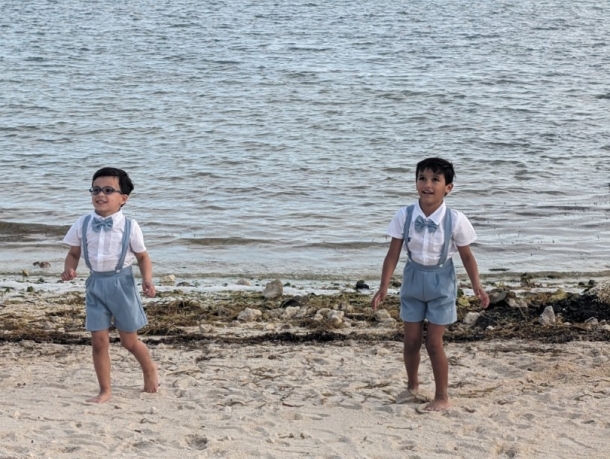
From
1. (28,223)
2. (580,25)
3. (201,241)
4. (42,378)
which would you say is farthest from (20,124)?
(580,25)

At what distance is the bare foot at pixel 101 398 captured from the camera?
6043 mm

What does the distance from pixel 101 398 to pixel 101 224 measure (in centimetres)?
107

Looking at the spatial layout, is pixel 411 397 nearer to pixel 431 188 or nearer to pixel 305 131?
pixel 431 188

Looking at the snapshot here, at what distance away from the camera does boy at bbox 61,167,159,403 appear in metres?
5.95

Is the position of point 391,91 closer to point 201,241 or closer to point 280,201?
point 280,201

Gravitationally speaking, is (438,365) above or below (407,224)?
below

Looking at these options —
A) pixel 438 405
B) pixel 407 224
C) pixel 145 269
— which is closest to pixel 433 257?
pixel 407 224

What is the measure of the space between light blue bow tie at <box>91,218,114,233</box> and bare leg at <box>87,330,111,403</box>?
64cm

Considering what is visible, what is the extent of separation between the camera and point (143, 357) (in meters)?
6.21

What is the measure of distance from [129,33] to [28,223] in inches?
851

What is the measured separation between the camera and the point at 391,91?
77.5 ft

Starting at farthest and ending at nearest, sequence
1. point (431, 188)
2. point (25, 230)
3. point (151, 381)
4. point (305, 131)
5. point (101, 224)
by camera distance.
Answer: point (305, 131), point (25, 230), point (151, 381), point (101, 224), point (431, 188)

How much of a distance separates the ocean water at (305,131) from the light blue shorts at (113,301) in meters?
4.83

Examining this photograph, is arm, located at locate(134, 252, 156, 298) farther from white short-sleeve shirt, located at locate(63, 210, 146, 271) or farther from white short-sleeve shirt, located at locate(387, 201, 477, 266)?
white short-sleeve shirt, located at locate(387, 201, 477, 266)
